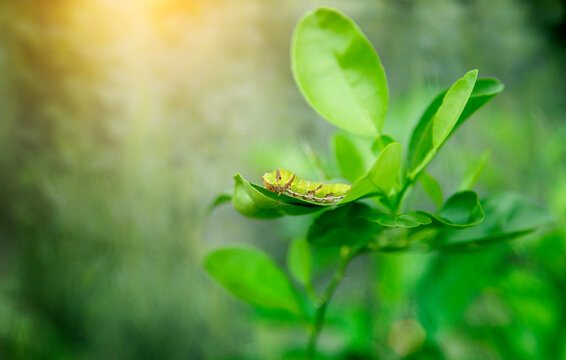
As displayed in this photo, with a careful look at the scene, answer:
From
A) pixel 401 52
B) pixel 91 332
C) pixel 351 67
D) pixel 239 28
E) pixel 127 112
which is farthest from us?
pixel 401 52

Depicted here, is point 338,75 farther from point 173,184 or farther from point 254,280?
point 173,184

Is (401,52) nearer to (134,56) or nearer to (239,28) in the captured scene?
(239,28)

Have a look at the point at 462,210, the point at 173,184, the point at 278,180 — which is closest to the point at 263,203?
the point at 278,180

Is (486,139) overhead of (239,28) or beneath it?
beneath

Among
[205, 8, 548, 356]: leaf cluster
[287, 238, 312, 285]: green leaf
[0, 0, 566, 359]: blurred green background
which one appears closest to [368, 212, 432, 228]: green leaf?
[205, 8, 548, 356]: leaf cluster

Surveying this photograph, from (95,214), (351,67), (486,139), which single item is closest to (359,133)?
(351,67)

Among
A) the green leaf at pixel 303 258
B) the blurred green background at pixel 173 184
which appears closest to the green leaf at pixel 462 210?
the green leaf at pixel 303 258

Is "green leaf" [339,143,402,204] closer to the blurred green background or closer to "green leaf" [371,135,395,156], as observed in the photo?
"green leaf" [371,135,395,156]
